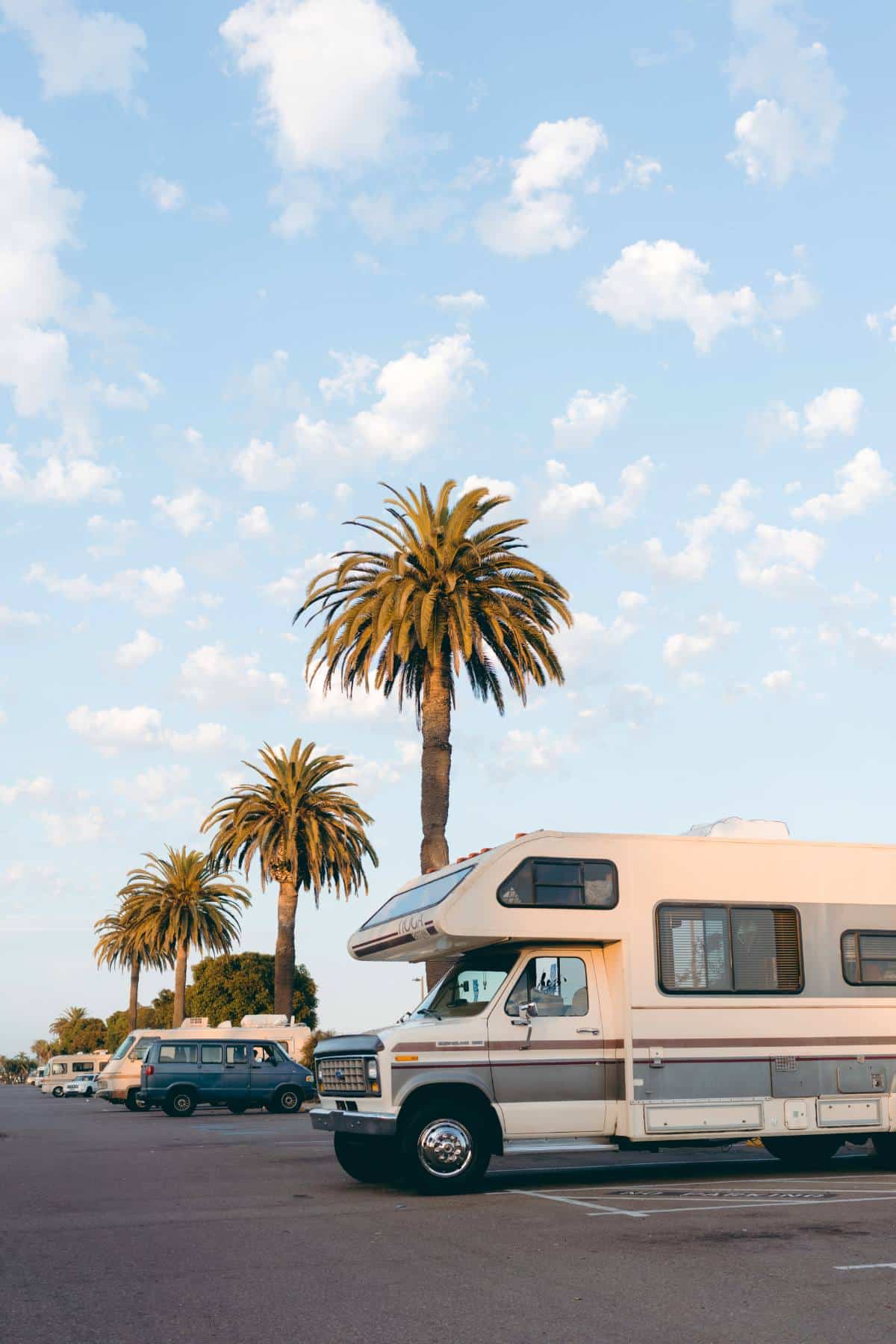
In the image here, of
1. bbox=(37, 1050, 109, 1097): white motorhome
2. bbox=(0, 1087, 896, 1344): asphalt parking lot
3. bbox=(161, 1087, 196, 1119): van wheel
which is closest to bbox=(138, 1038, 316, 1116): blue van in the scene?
bbox=(161, 1087, 196, 1119): van wheel

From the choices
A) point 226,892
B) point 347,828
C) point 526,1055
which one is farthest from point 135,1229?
point 226,892

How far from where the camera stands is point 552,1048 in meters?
13.1

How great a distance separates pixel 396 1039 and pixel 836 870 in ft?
17.0

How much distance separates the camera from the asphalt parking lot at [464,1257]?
6.99 m

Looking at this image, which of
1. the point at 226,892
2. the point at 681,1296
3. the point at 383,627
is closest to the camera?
the point at 681,1296

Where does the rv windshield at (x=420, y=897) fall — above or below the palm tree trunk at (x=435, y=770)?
below

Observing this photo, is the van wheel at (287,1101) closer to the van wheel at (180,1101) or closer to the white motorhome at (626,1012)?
the van wheel at (180,1101)

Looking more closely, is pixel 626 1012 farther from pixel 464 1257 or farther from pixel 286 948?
pixel 286 948

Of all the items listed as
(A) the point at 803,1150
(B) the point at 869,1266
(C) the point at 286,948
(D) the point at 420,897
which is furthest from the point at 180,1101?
(B) the point at 869,1266

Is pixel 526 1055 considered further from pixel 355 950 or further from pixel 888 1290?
pixel 888 1290

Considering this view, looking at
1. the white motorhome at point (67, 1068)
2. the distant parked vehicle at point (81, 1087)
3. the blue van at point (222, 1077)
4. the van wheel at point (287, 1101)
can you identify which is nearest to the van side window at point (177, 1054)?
the blue van at point (222, 1077)

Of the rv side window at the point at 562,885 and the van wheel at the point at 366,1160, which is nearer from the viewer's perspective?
the rv side window at the point at 562,885

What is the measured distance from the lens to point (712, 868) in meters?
14.0

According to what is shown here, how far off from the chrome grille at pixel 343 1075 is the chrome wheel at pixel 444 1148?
0.77 metres
